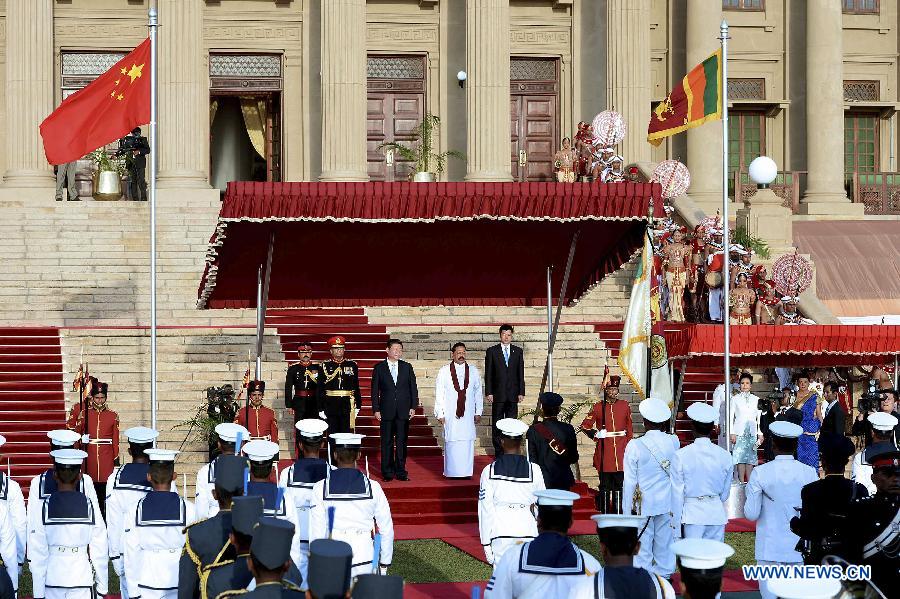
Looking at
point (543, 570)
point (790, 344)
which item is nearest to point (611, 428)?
point (790, 344)

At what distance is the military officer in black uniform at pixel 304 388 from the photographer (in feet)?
61.1

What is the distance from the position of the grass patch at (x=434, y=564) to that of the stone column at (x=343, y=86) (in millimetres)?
15442

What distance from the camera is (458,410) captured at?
18.9 meters

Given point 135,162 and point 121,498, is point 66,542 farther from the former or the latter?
point 135,162

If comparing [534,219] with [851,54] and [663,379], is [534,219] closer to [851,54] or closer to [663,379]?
[663,379]

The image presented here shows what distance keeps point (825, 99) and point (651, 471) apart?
24.7 m

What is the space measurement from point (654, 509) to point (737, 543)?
3651 millimetres

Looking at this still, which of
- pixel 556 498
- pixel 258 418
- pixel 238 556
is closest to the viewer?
pixel 556 498

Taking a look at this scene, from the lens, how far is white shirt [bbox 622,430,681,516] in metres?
12.8

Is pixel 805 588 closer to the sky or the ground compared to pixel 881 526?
closer to the sky

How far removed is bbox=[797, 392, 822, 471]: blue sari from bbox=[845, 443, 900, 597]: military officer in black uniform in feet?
29.3

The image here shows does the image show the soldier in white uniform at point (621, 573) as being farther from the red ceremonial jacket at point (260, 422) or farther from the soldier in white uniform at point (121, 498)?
the red ceremonial jacket at point (260, 422)

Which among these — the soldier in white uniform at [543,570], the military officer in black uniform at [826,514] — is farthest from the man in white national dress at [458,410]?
the soldier in white uniform at [543,570]

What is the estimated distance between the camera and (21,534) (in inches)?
441
